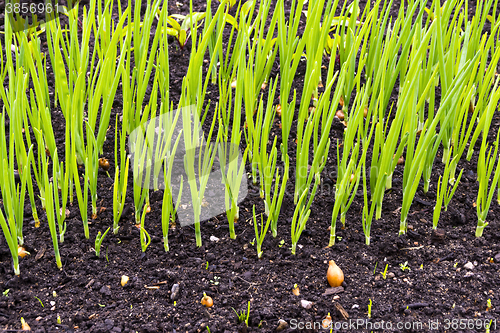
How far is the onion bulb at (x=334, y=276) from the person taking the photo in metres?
1.26

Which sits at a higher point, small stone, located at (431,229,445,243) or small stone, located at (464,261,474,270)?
small stone, located at (431,229,445,243)

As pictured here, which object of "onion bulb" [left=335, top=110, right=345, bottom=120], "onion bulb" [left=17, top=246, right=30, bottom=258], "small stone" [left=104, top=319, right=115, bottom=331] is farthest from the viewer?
"onion bulb" [left=335, top=110, right=345, bottom=120]

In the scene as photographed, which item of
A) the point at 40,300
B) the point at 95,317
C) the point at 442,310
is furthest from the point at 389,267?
the point at 40,300

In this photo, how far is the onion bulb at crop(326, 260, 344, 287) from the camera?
1260 mm

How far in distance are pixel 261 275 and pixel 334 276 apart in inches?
8.1

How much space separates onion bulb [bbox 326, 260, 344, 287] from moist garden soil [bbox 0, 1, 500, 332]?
26 mm

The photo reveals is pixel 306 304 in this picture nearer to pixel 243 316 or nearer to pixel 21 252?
pixel 243 316

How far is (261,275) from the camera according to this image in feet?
4.30

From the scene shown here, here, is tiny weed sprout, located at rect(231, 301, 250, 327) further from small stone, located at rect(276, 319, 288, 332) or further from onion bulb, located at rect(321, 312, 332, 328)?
onion bulb, located at rect(321, 312, 332, 328)

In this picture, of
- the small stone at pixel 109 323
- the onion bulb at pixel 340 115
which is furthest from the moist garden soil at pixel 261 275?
the onion bulb at pixel 340 115

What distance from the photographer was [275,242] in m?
1.42

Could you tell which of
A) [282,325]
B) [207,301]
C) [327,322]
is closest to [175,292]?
[207,301]

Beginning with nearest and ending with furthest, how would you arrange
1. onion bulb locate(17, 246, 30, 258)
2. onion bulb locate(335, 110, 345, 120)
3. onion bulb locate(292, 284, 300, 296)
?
onion bulb locate(292, 284, 300, 296)
onion bulb locate(17, 246, 30, 258)
onion bulb locate(335, 110, 345, 120)

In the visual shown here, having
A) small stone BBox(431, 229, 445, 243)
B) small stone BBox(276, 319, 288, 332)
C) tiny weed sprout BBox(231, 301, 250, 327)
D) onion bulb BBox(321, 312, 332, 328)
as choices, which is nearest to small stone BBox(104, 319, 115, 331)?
tiny weed sprout BBox(231, 301, 250, 327)
